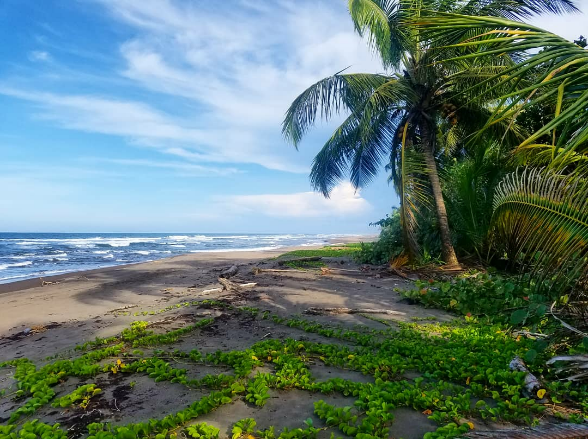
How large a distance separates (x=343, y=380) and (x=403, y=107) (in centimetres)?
852

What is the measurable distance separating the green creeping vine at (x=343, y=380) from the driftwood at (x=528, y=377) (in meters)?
0.06

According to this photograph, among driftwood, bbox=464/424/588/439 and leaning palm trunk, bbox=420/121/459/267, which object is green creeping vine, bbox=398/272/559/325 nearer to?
leaning palm trunk, bbox=420/121/459/267

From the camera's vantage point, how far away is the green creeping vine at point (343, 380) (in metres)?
2.59

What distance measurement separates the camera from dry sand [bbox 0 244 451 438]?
2.89 meters

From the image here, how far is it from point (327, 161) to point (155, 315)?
7.45 meters

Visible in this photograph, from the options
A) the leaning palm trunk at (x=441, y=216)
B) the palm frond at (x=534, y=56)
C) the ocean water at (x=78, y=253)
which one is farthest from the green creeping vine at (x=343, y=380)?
the ocean water at (x=78, y=253)

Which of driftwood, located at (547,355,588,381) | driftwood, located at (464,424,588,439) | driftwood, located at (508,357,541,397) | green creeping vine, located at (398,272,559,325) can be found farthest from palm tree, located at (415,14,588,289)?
green creeping vine, located at (398,272,559,325)

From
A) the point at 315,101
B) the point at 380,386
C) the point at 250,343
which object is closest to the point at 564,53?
the point at 380,386

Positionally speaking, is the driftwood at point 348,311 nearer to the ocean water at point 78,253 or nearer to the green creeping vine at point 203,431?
the green creeping vine at point 203,431

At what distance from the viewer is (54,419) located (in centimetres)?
285

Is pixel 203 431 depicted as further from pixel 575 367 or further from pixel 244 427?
pixel 575 367

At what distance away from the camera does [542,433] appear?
5.31 feet

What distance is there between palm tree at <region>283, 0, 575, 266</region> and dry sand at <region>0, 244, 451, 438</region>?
7.87 ft

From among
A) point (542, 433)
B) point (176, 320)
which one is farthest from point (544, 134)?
point (176, 320)
